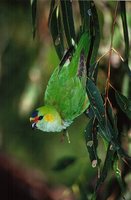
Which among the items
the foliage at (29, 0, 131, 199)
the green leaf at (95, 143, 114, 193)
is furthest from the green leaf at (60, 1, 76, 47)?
the green leaf at (95, 143, 114, 193)

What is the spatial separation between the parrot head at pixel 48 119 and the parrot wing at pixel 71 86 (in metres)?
0.02

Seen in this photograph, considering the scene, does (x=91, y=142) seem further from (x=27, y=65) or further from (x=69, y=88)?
(x=27, y=65)

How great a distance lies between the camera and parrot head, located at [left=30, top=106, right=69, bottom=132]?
1.27m

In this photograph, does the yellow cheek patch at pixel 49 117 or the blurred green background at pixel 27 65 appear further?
the blurred green background at pixel 27 65

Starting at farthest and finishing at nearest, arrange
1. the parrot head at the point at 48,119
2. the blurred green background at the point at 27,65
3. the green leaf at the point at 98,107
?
the blurred green background at the point at 27,65
the parrot head at the point at 48,119
the green leaf at the point at 98,107

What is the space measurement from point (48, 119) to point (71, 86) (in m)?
0.11

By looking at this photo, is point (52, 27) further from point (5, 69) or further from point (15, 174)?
point (15, 174)

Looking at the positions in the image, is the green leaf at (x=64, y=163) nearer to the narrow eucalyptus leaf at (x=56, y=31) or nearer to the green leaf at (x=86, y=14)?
the narrow eucalyptus leaf at (x=56, y=31)

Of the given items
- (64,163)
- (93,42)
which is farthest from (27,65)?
(93,42)

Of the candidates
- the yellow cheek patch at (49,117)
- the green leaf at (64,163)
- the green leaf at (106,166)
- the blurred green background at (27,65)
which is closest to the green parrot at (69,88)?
the yellow cheek patch at (49,117)

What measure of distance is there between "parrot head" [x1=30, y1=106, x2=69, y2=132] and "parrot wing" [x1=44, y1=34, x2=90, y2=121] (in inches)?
0.7

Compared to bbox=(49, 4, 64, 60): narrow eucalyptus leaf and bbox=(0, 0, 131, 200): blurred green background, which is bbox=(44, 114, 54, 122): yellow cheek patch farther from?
bbox=(0, 0, 131, 200): blurred green background

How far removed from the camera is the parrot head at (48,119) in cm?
127

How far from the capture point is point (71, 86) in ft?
3.98
